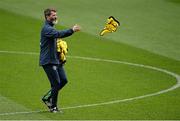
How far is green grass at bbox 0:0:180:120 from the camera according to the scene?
66.1 ft

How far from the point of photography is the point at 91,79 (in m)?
24.7

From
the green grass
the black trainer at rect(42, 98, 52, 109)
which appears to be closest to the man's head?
the black trainer at rect(42, 98, 52, 109)

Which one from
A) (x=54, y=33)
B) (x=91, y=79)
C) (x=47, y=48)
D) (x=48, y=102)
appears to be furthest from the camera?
(x=91, y=79)

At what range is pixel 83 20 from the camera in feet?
122

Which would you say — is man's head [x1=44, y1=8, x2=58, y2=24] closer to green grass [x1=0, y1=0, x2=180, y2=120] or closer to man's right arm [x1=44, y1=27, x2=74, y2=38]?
man's right arm [x1=44, y1=27, x2=74, y2=38]

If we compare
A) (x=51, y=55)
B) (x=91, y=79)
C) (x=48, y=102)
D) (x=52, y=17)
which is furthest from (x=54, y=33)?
(x=91, y=79)

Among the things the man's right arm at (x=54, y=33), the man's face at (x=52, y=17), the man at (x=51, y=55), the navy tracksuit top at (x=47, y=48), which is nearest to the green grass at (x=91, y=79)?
the man at (x=51, y=55)

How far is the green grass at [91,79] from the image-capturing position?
Answer: 66.1ft

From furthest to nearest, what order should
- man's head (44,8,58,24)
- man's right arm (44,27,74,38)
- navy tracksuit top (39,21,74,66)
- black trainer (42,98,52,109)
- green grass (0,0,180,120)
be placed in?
green grass (0,0,180,120)
black trainer (42,98,52,109)
navy tracksuit top (39,21,74,66)
man's head (44,8,58,24)
man's right arm (44,27,74,38)

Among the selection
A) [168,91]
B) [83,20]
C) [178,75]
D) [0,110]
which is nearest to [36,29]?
[83,20]

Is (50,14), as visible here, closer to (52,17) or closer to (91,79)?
(52,17)

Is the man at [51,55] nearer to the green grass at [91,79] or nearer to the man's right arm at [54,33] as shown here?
the man's right arm at [54,33]

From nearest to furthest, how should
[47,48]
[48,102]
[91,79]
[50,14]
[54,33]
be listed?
[54,33], [50,14], [47,48], [48,102], [91,79]

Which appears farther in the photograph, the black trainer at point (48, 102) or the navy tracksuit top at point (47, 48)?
→ the black trainer at point (48, 102)
